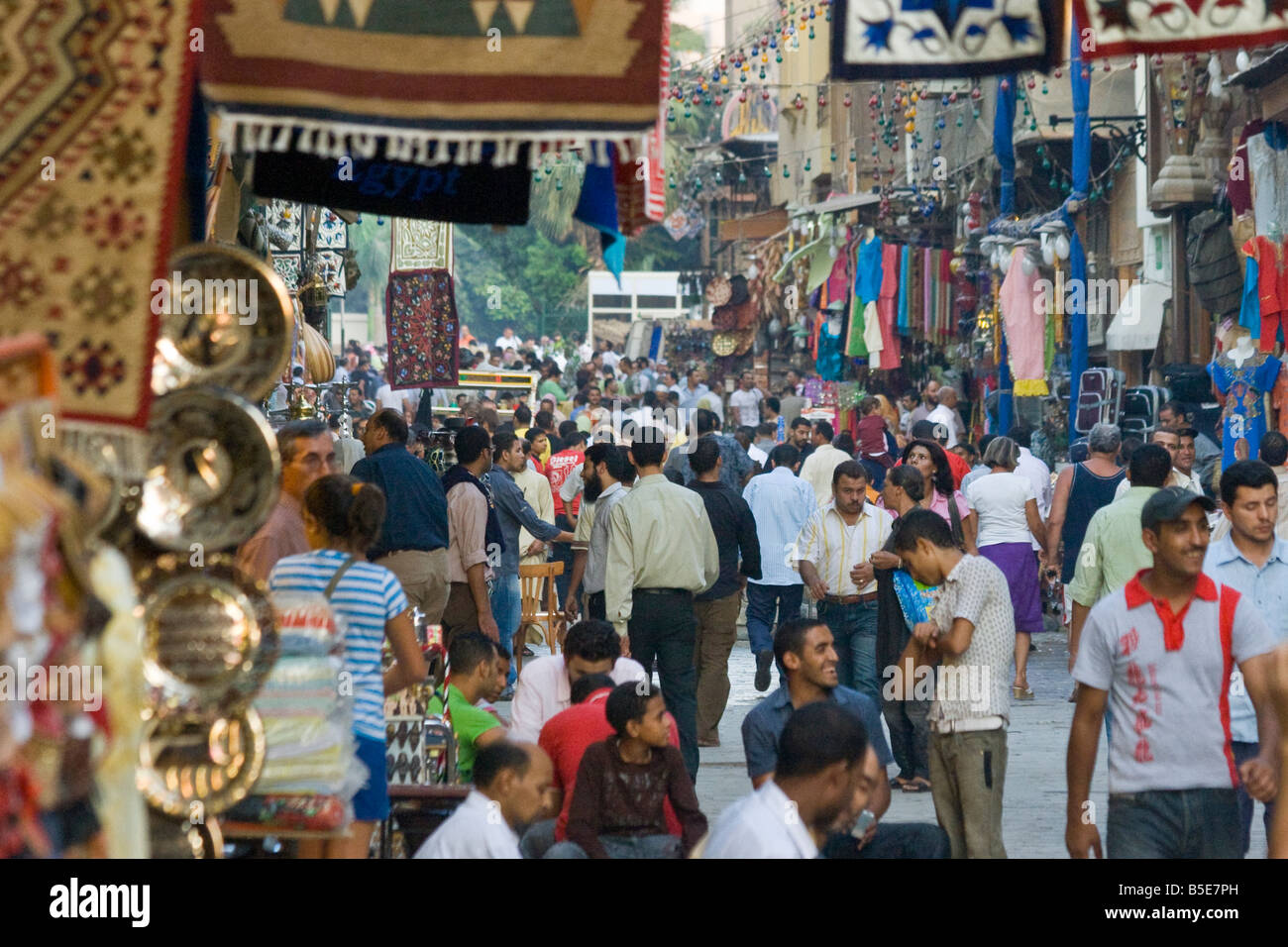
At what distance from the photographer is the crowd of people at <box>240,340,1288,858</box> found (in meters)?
5.16

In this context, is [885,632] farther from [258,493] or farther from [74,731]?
[74,731]

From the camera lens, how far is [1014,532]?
11.8 m

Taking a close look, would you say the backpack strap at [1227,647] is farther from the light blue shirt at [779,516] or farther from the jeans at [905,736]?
the light blue shirt at [779,516]

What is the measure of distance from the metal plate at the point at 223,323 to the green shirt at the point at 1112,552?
506cm

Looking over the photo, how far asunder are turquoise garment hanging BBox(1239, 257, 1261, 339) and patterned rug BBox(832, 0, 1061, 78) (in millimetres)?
8348

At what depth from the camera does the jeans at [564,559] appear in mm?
13773

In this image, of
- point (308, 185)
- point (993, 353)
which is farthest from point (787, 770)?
point (993, 353)

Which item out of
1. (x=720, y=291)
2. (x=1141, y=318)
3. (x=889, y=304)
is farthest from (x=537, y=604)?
(x=720, y=291)

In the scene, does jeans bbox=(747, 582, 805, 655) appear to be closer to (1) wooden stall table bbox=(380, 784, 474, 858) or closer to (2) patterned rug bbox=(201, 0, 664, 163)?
(1) wooden stall table bbox=(380, 784, 474, 858)

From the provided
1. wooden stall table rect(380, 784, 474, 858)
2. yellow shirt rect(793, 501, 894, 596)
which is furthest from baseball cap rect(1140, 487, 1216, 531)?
yellow shirt rect(793, 501, 894, 596)

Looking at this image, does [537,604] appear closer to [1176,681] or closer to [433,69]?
[1176,681]

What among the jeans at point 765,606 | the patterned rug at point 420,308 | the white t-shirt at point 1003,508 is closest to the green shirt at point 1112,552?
the white t-shirt at point 1003,508

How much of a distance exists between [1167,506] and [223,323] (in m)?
2.94
